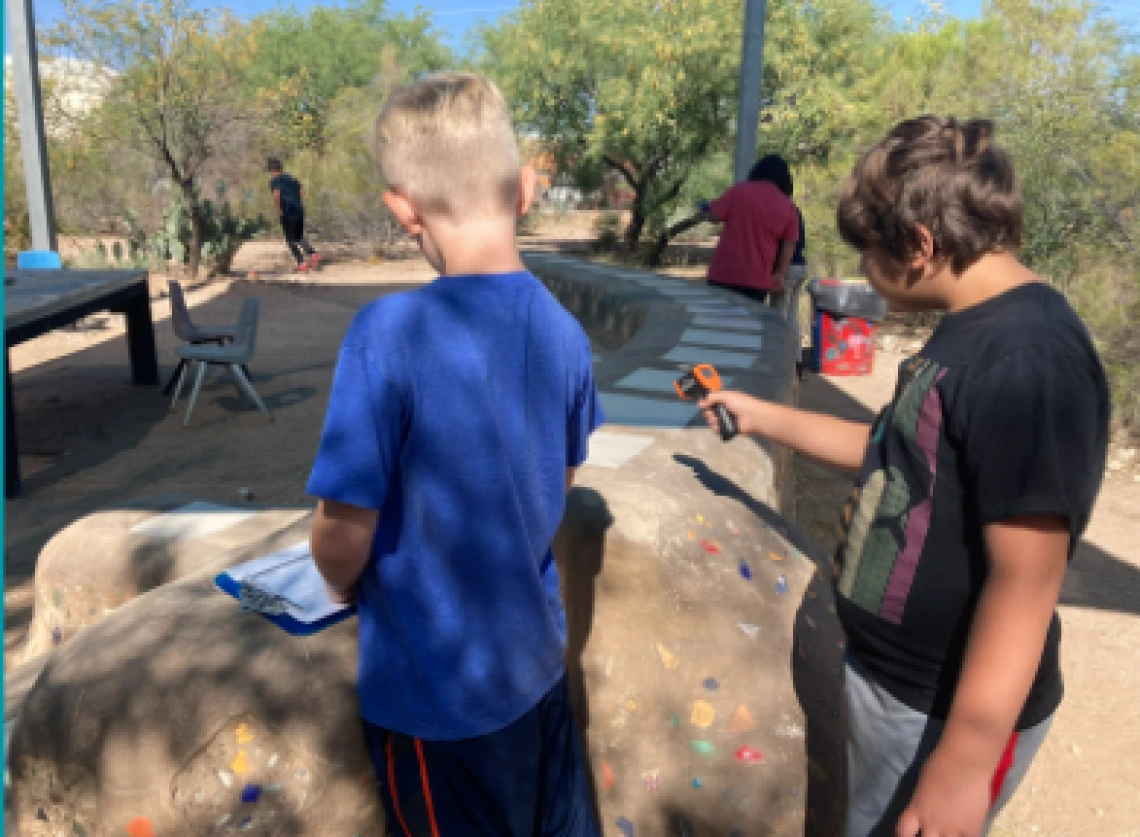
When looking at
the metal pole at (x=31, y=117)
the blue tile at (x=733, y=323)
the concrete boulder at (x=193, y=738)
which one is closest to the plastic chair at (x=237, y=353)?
the blue tile at (x=733, y=323)

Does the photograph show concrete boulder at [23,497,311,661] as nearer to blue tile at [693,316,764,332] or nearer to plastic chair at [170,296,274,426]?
blue tile at [693,316,764,332]

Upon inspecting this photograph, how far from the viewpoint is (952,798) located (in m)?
1.20

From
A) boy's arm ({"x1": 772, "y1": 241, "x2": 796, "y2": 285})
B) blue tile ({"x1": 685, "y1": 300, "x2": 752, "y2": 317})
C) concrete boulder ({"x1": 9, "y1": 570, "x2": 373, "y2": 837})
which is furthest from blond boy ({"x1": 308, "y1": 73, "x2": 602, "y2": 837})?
boy's arm ({"x1": 772, "y1": 241, "x2": 796, "y2": 285})

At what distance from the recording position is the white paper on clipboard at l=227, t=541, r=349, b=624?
1509mm

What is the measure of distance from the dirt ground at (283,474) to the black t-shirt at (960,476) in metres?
1.80

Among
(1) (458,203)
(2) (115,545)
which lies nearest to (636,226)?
(2) (115,545)

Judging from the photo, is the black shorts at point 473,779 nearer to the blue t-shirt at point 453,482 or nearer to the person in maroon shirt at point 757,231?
the blue t-shirt at point 453,482

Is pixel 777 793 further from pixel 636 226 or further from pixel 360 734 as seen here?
pixel 636 226

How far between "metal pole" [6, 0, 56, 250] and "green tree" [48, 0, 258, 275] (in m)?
2.76

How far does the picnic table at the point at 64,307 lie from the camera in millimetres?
5422

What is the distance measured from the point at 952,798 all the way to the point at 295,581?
3.62ft

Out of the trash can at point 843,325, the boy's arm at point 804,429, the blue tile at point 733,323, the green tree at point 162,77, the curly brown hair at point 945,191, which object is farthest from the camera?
the green tree at point 162,77

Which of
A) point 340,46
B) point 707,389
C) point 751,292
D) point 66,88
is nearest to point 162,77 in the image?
point 66,88

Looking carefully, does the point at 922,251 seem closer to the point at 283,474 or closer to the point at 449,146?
the point at 449,146
